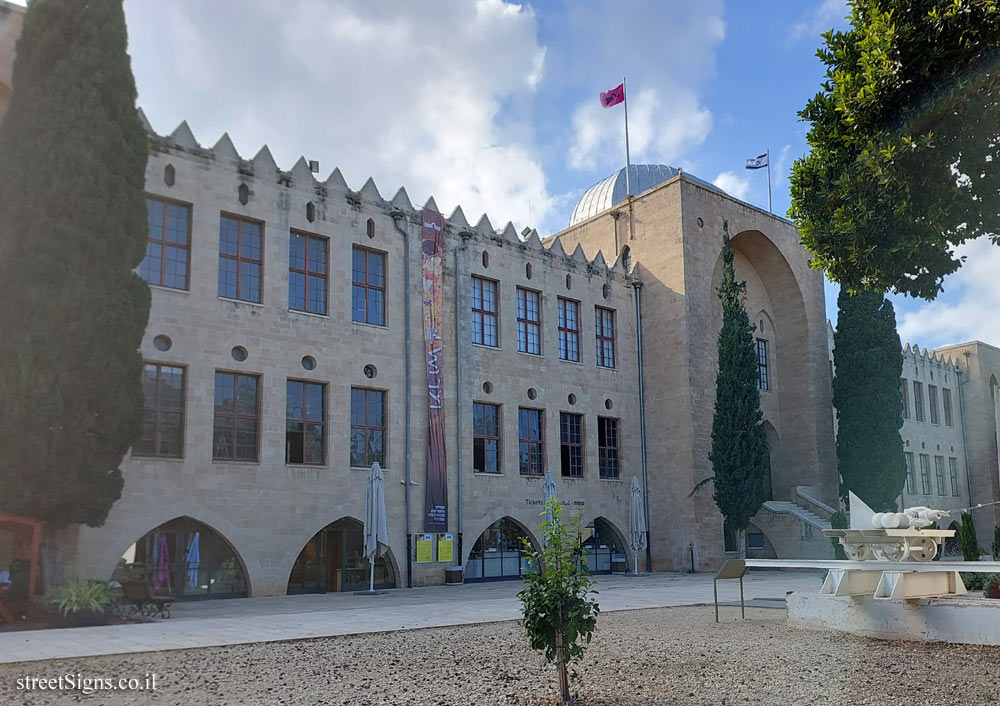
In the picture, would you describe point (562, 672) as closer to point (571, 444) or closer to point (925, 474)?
point (571, 444)

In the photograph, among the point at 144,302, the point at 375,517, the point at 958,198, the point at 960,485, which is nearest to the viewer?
the point at 958,198

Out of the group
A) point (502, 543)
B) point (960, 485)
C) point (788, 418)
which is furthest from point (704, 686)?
point (960, 485)

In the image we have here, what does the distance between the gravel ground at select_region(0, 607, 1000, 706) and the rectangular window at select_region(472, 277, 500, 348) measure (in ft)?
46.1

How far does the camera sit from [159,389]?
19172 millimetres

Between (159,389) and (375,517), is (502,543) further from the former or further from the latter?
(159,389)

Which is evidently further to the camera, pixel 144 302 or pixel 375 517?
pixel 375 517

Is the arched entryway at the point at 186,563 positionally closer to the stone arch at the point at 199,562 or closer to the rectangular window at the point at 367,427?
the stone arch at the point at 199,562

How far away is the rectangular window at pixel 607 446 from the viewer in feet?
93.5

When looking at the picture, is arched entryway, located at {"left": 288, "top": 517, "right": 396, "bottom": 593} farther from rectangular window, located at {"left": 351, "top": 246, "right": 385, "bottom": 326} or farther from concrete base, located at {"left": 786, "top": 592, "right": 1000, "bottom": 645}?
concrete base, located at {"left": 786, "top": 592, "right": 1000, "bottom": 645}

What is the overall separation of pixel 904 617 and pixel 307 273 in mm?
15820

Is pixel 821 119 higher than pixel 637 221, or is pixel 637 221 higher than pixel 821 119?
pixel 637 221

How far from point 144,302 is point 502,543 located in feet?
41.4

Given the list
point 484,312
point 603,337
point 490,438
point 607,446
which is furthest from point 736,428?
point 484,312

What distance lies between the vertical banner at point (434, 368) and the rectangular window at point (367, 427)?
133cm
